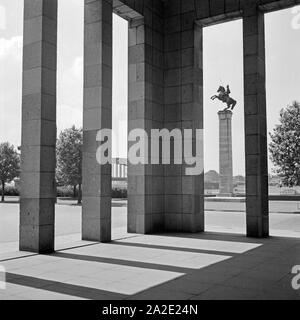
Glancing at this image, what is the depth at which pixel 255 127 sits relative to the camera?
634 inches

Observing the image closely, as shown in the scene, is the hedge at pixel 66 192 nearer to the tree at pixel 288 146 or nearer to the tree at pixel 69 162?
the tree at pixel 69 162

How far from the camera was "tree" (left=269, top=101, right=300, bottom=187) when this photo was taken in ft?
110

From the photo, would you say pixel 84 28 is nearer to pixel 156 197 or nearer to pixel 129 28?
pixel 129 28

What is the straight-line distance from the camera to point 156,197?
57.8 ft

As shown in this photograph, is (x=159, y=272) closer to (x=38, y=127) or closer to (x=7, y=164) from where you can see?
(x=38, y=127)

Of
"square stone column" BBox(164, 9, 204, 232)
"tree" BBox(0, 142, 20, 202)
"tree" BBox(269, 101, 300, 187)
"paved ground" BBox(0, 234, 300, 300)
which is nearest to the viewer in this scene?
"paved ground" BBox(0, 234, 300, 300)

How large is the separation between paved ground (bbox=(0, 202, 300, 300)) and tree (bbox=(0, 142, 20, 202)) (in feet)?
149

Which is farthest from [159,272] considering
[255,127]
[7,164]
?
[7,164]

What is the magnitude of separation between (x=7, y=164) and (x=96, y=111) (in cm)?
4637

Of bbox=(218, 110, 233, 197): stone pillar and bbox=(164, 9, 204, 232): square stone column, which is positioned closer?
bbox=(164, 9, 204, 232): square stone column

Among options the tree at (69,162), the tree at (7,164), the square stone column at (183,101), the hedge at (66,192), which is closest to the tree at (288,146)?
the square stone column at (183,101)

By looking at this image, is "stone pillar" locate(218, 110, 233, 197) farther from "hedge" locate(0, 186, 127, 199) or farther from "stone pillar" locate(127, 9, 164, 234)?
"stone pillar" locate(127, 9, 164, 234)

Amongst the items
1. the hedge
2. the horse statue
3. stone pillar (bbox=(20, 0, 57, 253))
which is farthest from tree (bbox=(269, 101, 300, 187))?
the hedge
